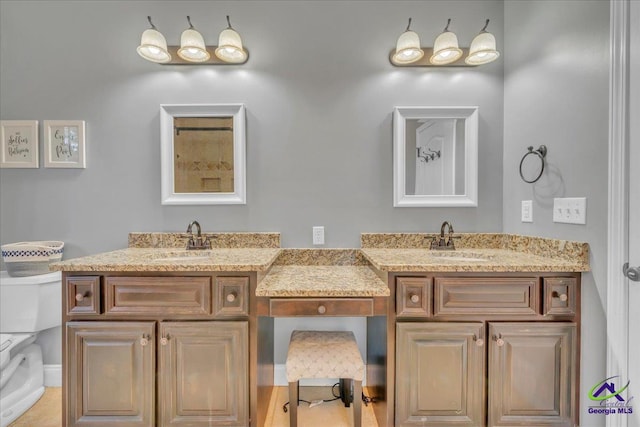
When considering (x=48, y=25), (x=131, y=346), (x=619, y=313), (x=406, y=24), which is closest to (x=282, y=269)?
(x=131, y=346)

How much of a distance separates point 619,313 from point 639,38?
3.69 ft

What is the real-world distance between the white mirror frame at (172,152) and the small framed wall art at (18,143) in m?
0.86

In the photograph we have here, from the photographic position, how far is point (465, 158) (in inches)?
80.1

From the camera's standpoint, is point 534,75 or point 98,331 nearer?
point 98,331

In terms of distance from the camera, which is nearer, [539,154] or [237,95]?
[539,154]

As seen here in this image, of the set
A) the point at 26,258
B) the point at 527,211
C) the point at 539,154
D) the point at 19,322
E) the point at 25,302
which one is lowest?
the point at 19,322

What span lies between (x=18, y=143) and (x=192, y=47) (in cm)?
135

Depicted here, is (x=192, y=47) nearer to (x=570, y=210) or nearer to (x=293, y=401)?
(x=293, y=401)

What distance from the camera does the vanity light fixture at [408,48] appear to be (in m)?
1.85

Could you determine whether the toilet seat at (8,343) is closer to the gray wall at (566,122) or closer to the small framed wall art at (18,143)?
the small framed wall art at (18,143)

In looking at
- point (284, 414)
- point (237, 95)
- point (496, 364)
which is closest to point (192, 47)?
point (237, 95)

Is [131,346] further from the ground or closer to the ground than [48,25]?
closer to the ground

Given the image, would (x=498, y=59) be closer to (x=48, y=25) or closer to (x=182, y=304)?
(x=182, y=304)

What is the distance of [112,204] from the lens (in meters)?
2.05
